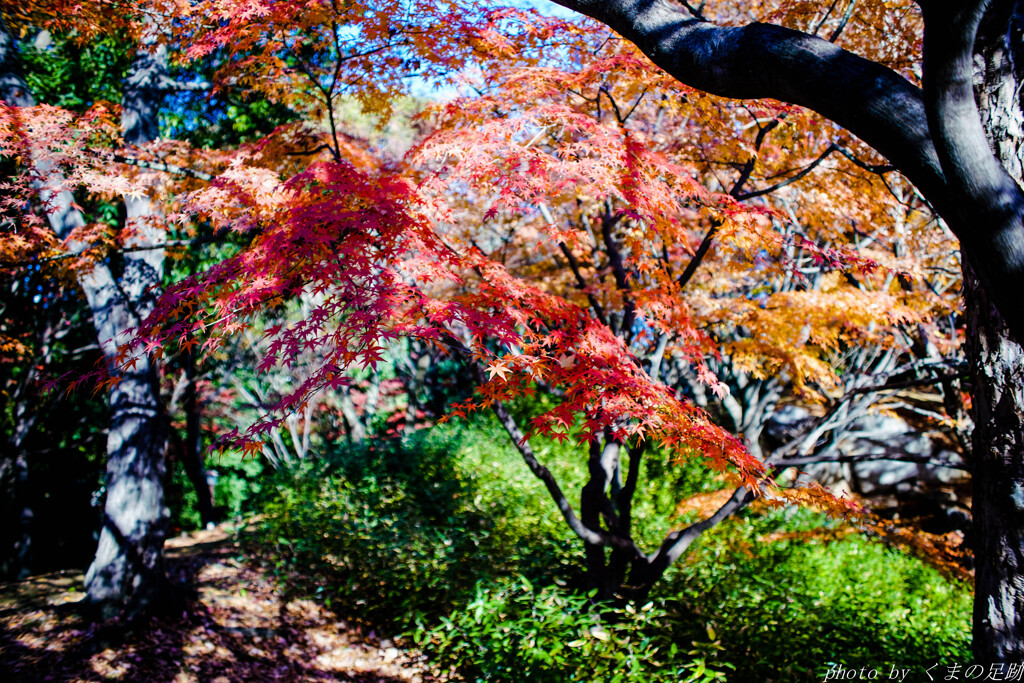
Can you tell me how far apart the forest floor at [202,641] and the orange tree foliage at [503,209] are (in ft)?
8.89

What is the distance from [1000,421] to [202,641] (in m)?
6.52

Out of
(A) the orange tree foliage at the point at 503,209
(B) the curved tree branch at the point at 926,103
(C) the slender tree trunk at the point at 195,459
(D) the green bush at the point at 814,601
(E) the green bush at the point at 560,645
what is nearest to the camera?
(B) the curved tree branch at the point at 926,103

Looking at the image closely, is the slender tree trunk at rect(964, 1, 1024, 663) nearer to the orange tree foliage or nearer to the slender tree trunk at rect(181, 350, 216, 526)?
the orange tree foliage

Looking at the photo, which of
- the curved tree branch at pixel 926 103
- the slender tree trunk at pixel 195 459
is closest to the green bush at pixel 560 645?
the curved tree branch at pixel 926 103

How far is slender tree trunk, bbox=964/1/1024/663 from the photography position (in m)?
2.66

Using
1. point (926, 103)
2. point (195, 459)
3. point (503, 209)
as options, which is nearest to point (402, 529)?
point (503, 209)

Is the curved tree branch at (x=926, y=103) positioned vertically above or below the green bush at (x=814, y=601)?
above

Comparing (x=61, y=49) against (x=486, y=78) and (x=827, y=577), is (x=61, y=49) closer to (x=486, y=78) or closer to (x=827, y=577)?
(x=486, y=78)

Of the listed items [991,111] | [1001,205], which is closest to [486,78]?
[991,111]

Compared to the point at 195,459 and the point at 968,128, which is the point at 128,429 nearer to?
the point at 968,128

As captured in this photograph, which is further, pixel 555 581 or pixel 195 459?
pixel 195 459

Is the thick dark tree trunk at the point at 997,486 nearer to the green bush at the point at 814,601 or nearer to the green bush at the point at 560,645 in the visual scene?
the green bush at the point at 560,645

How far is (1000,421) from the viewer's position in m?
2.77

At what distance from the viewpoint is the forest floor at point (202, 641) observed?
4887 mm
